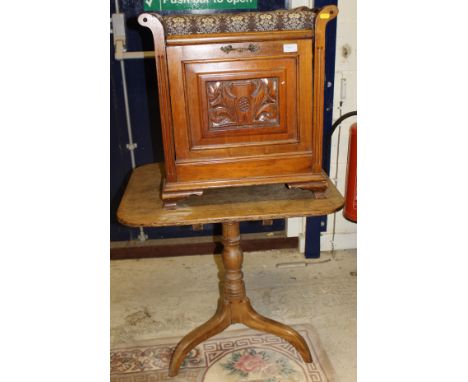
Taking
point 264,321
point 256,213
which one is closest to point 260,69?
point 256,213

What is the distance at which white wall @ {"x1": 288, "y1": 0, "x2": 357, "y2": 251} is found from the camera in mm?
2410

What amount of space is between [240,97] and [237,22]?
22 cm

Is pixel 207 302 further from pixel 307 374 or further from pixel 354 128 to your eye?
pixel 354 128

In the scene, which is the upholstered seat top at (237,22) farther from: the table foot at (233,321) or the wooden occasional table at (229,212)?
the table foot at (233,321)

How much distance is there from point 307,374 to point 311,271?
85cm

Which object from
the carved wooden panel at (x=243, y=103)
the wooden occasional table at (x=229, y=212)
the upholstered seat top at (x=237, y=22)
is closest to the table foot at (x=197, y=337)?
the wooden occasional table at (x=229, y=212)

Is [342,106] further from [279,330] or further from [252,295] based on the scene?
[279,330]

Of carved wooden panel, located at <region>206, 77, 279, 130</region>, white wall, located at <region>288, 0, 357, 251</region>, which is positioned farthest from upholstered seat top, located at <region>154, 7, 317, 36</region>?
white wall, located at <region>288, 0, 357, 251</region>

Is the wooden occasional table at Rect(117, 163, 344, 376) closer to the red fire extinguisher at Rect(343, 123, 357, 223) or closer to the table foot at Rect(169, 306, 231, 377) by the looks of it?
the table foot at Rect(169, 306, 231, 377)

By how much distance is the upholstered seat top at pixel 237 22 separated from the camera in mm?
1387

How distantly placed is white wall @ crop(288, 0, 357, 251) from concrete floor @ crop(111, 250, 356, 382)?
10 centimetres

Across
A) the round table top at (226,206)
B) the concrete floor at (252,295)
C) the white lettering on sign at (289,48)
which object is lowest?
the concrete floor at (252,295)

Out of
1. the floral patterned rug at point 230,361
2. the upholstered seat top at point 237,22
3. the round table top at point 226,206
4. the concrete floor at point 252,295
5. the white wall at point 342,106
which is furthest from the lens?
the white wall at point 342,106

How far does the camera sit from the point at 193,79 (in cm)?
144
